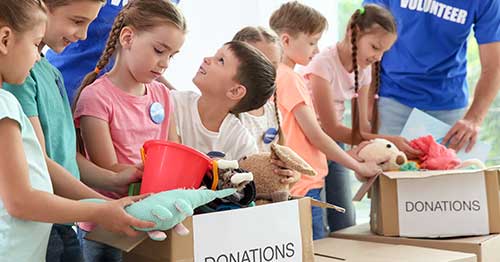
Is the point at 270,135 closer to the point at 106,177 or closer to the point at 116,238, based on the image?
the point at 106,177

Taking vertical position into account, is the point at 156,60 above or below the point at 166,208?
above

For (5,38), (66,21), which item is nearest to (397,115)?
(66,21)

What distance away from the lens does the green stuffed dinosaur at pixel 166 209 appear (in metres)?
1.20

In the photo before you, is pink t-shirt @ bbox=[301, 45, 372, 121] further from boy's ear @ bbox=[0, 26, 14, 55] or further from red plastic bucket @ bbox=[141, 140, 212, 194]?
boy's ear @ bbox=[0, 26, 14, 55]

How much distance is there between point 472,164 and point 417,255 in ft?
1.65

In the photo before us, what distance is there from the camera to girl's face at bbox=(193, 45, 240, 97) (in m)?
1.86

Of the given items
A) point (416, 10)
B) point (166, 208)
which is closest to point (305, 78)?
point (416, 10)

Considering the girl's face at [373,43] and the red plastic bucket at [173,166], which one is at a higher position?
the girl's face at [373,43]

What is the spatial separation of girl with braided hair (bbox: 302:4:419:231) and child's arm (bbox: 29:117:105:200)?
119cm

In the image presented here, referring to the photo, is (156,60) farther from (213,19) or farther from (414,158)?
(213,19)

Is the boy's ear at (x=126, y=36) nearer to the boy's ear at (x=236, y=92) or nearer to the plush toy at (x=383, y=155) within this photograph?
the boy's ear at (x=236, y=92)

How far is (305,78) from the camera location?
8.22ft

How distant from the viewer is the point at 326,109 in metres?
2.41

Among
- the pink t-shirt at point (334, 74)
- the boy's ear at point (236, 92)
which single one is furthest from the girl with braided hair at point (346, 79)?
the boy's ear at point (236, 92)
